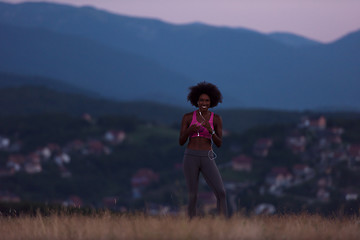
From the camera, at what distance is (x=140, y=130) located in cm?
18475

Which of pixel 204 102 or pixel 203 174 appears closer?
pixel 203 174

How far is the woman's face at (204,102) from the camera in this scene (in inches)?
292

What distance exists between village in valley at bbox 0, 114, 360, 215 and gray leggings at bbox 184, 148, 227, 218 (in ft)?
283

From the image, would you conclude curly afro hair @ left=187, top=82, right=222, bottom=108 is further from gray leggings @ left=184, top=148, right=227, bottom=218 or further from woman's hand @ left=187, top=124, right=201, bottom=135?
gray leggings @ left=184, top=148, right=227, bottom=218

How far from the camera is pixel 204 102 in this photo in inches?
294

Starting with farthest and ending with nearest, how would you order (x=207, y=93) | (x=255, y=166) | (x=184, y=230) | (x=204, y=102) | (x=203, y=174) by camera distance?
(x=255, y=166)
(x=207, y=93)
(x=204, y=102)
(x=203, y=174)
(x=184, y=230)

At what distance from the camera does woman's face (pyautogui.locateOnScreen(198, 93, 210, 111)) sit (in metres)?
7.42

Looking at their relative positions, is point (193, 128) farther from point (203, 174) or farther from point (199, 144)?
point (203, 174)

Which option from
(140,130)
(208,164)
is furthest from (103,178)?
(208,164)

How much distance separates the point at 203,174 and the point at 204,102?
3.17 ft

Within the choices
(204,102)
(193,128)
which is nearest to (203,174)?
(193,128)

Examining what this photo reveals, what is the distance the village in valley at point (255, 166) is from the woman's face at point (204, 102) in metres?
86.3

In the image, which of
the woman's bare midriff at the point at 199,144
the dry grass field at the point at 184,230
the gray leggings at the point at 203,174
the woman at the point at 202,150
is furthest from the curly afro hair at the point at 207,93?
the dry grass field at the point at 184,230

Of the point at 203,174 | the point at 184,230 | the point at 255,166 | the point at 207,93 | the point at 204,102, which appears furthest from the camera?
the point at 255,166
